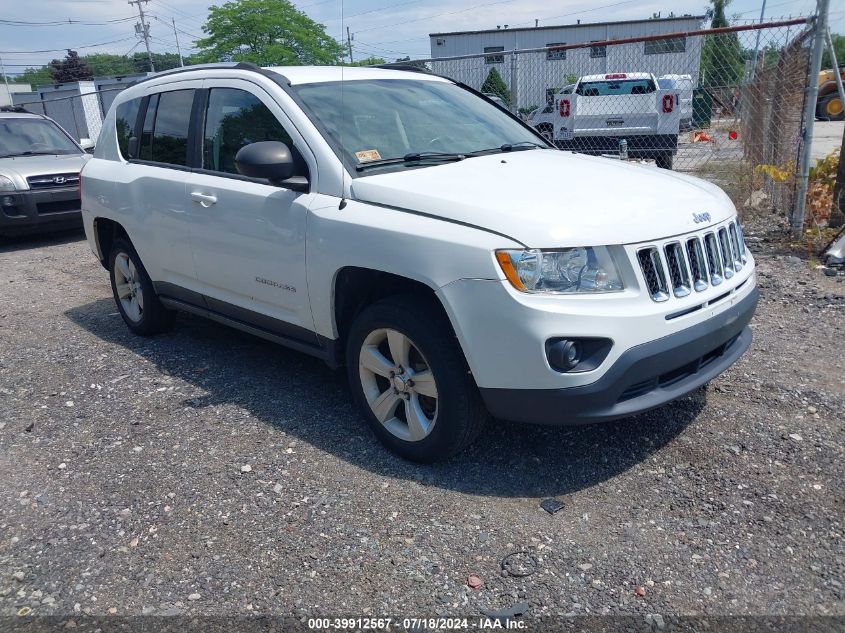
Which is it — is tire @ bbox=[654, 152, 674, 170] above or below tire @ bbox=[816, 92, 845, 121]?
above

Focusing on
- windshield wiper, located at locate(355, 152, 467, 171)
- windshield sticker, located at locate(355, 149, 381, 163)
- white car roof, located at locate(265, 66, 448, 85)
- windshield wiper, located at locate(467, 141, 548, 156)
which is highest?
white car roof, located at locate(265, 66, 448, 85)

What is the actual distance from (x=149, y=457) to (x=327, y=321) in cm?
117

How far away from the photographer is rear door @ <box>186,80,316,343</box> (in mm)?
3814

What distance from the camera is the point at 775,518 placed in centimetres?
298

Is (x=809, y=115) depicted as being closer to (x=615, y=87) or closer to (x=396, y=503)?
(x=396, y=503)

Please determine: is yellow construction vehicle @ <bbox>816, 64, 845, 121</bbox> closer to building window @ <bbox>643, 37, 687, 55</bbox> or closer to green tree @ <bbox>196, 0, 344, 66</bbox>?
building window @ <bbox>643, 37, 687, 55</bbox>

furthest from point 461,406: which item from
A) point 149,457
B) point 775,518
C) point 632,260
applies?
point 149,457

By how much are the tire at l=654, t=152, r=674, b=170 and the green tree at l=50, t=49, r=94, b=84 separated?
83658 millimetres

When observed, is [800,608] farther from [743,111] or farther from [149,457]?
[743,111]

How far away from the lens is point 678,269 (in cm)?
314

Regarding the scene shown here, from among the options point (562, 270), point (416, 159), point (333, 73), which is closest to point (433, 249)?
point (562, 270)

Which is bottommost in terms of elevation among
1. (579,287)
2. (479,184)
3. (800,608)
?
(800,608)

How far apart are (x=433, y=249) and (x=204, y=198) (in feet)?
6.15

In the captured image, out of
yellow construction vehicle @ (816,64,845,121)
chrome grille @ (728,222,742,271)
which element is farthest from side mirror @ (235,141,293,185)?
yellow construction vehicle @ (816,64,845,121)
